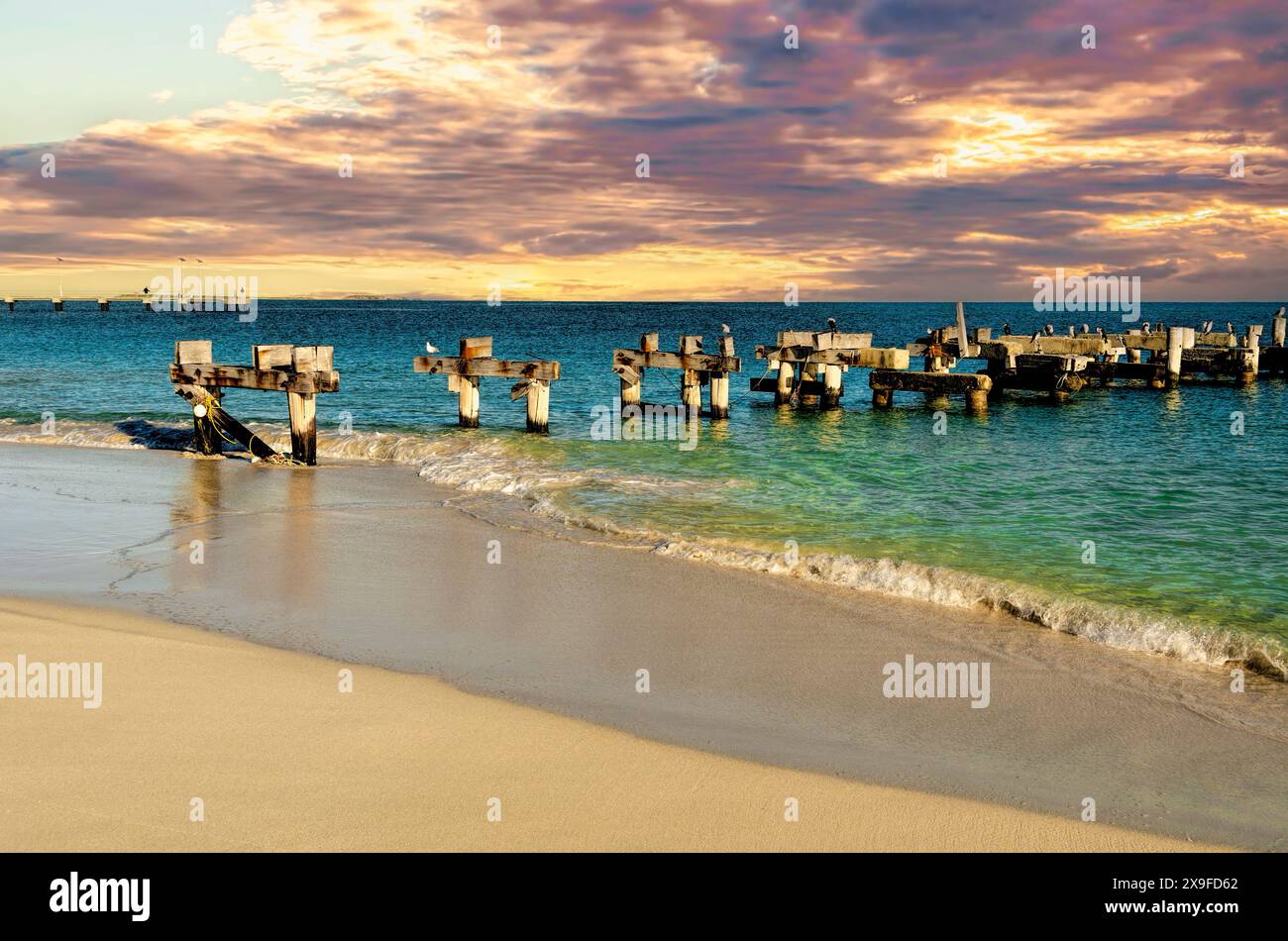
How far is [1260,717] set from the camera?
7410 mm

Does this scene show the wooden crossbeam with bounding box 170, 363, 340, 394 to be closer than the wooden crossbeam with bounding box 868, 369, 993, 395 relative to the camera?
Yes

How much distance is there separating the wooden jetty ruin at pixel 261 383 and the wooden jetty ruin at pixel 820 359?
50.0 ft

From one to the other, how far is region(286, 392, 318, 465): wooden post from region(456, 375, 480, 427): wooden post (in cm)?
546

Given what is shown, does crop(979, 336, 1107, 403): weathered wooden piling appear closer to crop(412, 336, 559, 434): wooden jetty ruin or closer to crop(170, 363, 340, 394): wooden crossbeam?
crop(412, 336, 559, 434): wooden jetty ruin

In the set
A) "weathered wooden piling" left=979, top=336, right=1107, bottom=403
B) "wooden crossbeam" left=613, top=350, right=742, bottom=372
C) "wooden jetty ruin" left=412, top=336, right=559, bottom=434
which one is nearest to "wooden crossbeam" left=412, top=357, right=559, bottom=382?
"wooden jetty ruin" left=412, top=336, right=559, bottom=434

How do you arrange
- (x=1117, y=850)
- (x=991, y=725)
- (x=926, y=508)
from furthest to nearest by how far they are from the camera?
1. (x=926, y=508)
2. (x=991, y=725)
3. (x=1117, y=850)

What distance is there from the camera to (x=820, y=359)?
30.1 metres

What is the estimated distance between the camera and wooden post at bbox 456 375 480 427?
79.3ft

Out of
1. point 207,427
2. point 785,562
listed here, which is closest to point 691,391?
point 207,427

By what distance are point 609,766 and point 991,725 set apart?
2820 mm

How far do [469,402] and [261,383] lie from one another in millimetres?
6045
